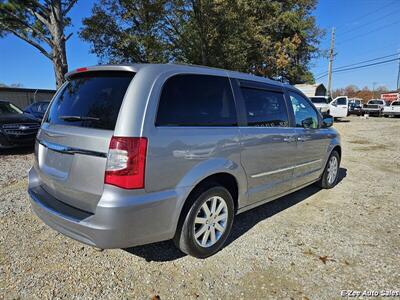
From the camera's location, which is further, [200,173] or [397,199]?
[397,199]

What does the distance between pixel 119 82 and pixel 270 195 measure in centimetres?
236

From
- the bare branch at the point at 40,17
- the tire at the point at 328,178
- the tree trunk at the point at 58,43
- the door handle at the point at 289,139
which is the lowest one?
the tire at the point at 328,178

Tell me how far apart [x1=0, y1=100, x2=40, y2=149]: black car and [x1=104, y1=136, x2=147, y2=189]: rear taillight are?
6.95 m

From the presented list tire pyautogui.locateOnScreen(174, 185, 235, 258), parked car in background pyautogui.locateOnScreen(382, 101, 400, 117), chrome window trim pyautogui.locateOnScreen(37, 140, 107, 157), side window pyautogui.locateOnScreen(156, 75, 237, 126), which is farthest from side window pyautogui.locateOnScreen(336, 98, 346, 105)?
chrome window trim pyautogui.locateOnScreen(37, 140, 107, 157)

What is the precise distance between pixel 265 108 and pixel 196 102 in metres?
1.22

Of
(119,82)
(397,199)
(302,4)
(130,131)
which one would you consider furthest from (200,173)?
(302,4)

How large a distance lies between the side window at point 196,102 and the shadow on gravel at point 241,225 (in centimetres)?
139

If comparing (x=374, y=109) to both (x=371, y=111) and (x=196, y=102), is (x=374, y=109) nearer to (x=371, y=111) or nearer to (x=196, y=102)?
(x=371, y=111)

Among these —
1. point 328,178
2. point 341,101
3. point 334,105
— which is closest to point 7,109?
point 328,178

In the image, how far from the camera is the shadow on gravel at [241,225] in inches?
121

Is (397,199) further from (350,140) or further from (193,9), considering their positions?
(193,9)

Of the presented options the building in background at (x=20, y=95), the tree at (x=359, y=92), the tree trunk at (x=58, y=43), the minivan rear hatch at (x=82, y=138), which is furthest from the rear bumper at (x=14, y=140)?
the tree at (x=359, y=92)

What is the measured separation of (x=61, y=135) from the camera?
8.66 ft

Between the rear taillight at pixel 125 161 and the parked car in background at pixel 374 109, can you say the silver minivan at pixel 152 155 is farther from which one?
the parked car in background at pixel 374 109
